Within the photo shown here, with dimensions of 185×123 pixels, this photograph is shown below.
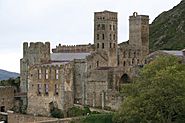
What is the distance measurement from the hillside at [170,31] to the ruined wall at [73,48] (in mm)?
53636

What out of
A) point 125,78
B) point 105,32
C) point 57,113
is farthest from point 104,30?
point 57,113

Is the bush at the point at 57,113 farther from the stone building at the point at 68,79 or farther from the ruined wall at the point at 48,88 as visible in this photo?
the stone building at the point at 68,79

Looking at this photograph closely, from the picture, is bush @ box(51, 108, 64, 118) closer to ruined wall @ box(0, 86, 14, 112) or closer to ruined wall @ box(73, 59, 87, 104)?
ruined wall @ box(73, 59, 87, 104)

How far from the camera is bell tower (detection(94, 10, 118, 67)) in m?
90.3

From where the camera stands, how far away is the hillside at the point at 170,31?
15238 centimetres

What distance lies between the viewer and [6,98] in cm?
8300

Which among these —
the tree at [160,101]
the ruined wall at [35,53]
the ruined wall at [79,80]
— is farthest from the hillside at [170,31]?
the tree at [160,101]

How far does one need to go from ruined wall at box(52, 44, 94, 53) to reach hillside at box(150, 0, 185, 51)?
176 feet

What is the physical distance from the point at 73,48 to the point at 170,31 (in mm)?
76991

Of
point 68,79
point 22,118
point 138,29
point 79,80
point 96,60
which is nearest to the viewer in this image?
point 22,118

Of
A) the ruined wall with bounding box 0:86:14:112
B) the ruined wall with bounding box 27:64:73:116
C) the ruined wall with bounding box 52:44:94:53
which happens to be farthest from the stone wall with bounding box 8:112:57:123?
the ruined wall with bounding box 52:44:94:53

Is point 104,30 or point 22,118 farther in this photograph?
point 104,30

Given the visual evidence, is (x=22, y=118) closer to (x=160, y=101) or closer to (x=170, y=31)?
(x=160, y=101)

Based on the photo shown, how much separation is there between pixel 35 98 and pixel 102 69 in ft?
32.6
